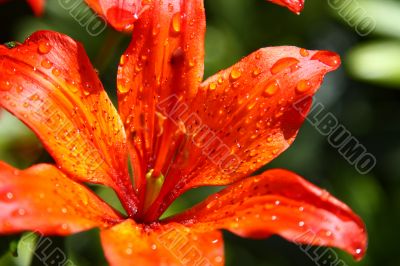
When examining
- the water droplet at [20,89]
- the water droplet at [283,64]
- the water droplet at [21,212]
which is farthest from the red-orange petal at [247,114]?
the water droplet at [21,212]

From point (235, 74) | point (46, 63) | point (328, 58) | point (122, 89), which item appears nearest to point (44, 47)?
point (46, 63)

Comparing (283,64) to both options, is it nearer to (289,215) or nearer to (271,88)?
(271,88)

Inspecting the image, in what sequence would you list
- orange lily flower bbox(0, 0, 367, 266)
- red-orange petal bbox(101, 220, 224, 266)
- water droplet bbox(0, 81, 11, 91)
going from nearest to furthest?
1. red-orange petal bbox(101, 220, 224, 266)
2. orange lily flower bbox(0, 0, 367, 266)
3. water droplet bbox(0, 81, 11, 91)

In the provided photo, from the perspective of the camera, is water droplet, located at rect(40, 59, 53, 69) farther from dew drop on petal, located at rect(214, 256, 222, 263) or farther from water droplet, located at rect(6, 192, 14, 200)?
dew drop on petal, located at rect(214, 256, 222, 263)

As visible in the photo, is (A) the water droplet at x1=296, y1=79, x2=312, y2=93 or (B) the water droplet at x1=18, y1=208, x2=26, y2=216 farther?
(A) the water droplet at x1=296, y1=79, x2=312, y2=93

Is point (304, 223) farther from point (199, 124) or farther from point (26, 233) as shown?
point (26, 233)

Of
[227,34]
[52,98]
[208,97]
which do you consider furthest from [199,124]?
[227,34]

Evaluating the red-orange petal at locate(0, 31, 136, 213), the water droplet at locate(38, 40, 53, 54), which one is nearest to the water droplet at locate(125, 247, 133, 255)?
the red-orange petal at locate(0, 31, 136, 213)

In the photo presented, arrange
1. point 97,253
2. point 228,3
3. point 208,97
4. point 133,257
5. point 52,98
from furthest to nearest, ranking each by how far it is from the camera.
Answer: point 228,3, point 97,253, point 208,97, point 52,98, point 133,257
